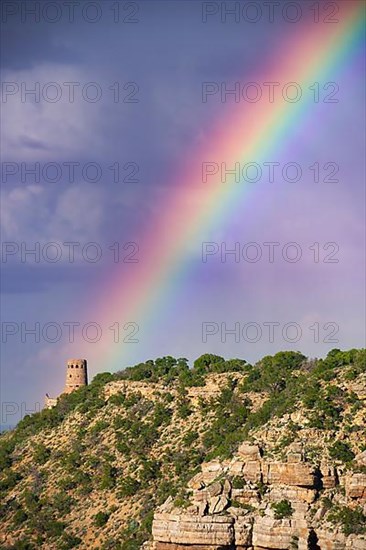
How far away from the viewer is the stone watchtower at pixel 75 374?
123 meters

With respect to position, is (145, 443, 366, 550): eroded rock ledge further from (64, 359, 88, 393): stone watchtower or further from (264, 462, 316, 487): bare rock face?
(64, 359, 88, 393): stone watchtower

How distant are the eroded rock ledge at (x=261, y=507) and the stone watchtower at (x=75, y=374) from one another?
5228cm

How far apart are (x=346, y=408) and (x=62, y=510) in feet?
100

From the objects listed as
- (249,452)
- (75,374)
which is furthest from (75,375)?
(249,452)

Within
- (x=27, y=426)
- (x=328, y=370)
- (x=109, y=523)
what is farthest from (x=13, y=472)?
(x=328, y=370)

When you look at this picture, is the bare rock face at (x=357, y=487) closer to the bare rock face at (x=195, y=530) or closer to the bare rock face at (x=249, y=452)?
the bare rock face at (x=249, y=452)

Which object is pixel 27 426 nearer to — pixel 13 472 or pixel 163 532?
pixel 13 472

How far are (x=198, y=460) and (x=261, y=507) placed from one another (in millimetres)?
19692

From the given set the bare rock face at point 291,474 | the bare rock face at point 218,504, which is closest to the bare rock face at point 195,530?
the bare rock face at point 218,504

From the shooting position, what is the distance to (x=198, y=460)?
88.4m

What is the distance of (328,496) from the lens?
6806 centimetres

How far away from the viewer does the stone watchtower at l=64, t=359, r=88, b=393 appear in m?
123

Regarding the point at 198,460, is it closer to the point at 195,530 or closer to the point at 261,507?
the point at 195,530

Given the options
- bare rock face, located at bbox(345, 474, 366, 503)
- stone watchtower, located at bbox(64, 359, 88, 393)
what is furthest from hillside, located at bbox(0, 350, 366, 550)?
stone watchtower, located at bbox(64, 359, 88, 393)
